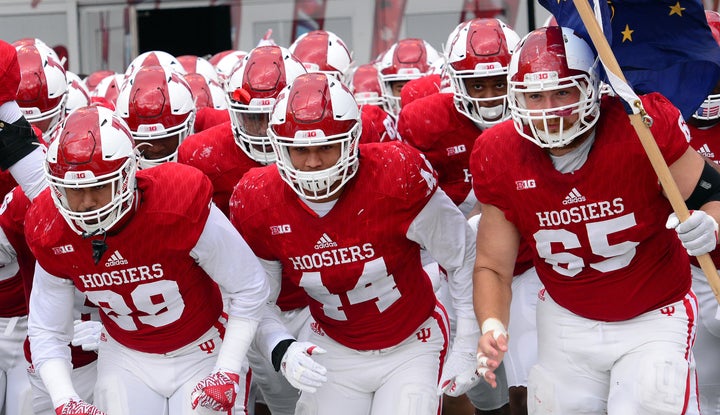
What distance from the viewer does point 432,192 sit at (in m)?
4.13

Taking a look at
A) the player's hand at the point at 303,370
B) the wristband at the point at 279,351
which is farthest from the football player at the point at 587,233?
the wristband at the point at 279,351

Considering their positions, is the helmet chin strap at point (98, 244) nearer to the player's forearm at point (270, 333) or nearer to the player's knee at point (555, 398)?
the player's forearm at point (270, 333)

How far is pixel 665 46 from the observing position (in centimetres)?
401

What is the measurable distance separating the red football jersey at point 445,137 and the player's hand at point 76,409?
6.46 ft

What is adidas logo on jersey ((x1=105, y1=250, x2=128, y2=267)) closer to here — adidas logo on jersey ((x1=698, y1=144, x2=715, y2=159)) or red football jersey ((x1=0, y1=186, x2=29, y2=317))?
red football jersey ((x1=0, y1=186, x2=29, y2=317))

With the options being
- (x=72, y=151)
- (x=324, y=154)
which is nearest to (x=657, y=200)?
(x=324, y=154)

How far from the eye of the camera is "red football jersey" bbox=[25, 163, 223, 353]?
3.99m

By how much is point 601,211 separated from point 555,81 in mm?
432

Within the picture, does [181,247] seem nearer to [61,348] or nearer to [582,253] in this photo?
[61,348]

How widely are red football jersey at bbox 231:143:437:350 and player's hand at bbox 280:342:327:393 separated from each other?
257 mm

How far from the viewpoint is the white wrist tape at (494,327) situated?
12.3 feet

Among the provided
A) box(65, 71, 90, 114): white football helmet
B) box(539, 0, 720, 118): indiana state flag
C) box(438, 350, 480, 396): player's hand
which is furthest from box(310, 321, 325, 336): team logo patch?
box(65, 71, 90, 114): white football helmet

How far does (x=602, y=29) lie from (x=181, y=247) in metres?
1.51

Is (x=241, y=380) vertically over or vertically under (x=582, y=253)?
under
